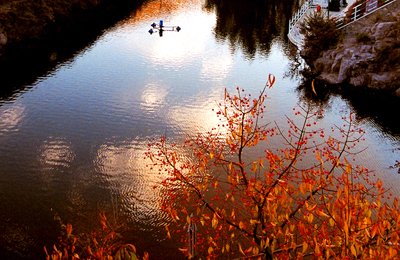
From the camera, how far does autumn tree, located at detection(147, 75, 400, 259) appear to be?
8914 millimetres

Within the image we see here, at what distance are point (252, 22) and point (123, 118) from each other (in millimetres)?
41970

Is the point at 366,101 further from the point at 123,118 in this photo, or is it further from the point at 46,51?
the point at 46,51

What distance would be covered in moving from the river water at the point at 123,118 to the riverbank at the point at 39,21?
6.88 metres

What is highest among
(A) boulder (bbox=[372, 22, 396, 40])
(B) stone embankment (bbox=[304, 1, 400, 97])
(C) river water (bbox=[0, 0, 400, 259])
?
(A) boulder (bbox=[372, 22, 396, 40])

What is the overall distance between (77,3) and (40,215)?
6018cm

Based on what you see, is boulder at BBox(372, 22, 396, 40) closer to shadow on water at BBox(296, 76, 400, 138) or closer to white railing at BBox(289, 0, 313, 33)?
shadow on water at BBox(296, 76, 400, 138)

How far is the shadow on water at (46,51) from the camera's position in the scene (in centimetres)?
3738

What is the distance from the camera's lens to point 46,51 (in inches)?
1895

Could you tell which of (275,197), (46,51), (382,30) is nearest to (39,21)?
(46,51)

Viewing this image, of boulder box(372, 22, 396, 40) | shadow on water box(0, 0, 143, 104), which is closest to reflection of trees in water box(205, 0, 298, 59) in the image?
boulder box(372, 22, 396, 40)

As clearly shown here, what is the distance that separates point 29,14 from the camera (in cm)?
5191

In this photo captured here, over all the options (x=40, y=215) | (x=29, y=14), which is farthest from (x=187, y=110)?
(x=29, y=14)

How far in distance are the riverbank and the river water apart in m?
6.88

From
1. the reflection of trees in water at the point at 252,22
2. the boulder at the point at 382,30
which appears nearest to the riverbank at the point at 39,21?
the reflection of trees in water at the point at 252,22
